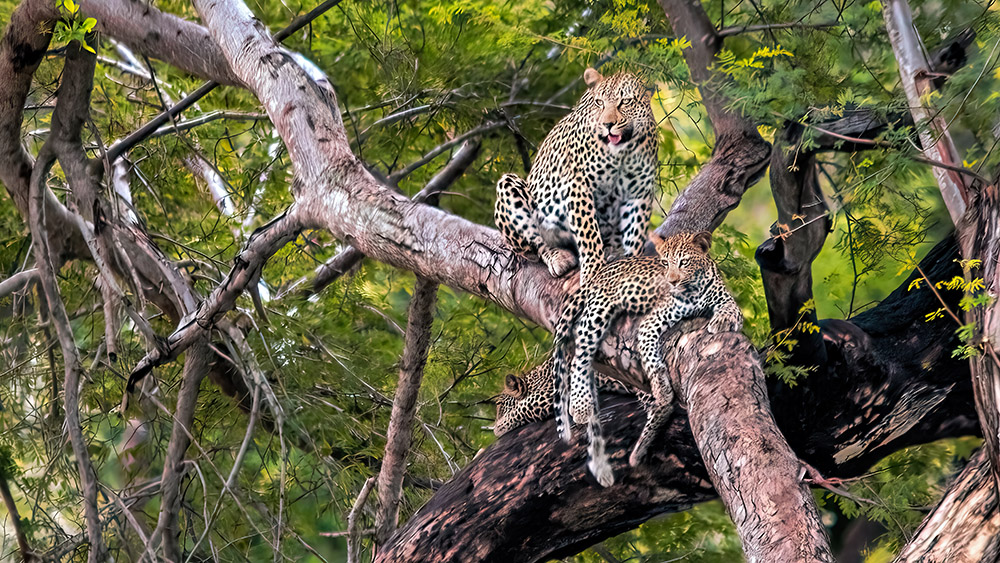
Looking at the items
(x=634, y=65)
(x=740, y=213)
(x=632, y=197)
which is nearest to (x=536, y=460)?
(x=632, y=197)

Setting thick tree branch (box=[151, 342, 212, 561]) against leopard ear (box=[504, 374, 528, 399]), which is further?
leopard ear (box=[504, 374, 528, 399])

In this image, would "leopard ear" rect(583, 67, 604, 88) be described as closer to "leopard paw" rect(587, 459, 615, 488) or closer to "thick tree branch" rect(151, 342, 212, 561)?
"leopard paw" rect(587, 459, 615, 488)

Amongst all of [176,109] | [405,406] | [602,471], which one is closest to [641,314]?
[602,471]

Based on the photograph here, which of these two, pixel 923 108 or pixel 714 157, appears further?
pixel 714 157

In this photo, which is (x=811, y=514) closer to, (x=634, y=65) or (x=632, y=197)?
(x=632, y=197)

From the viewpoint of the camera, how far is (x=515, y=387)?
5496 millimetres

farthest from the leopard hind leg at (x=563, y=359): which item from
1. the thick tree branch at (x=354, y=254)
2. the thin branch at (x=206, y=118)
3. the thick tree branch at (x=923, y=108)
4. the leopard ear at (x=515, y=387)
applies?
the thin branch at (x=206, y=118)

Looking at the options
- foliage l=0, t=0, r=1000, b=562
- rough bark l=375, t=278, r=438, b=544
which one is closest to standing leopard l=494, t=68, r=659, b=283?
foliage l=0, t=0, r=1000, b=562

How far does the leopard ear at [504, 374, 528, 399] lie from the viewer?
542cm

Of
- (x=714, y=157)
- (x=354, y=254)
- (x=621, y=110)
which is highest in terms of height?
(x=354, y=254)

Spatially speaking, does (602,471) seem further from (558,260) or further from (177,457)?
(177,457)

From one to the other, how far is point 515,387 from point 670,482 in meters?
1.38

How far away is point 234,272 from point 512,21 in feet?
10.4

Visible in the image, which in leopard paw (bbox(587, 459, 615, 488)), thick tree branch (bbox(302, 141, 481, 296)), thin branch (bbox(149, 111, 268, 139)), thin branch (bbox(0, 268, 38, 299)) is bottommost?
leopard paw (bbox(587, 459, 615, 488))
